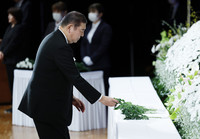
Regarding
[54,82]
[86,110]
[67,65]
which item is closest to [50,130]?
[54,82]

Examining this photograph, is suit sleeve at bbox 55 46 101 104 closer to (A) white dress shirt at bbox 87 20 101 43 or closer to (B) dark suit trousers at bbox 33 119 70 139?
(B) dark suit trousers at bbox 33 119 70 139

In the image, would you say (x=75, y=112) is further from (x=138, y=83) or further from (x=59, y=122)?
(x=59, y=122)

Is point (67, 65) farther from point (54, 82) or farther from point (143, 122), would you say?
point (143, 122)

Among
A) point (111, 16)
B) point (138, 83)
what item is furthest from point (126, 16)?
point (138, 83)

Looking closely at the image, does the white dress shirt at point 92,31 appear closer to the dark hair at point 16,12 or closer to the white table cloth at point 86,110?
the white table cloth at point 86,110

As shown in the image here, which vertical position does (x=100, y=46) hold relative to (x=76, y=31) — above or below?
below

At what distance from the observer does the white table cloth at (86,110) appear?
4938 millimetres

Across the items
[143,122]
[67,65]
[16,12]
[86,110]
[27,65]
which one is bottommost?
[86,110]

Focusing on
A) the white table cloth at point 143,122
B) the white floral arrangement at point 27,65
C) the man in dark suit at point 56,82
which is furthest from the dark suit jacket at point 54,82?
the white floral arrangement at point 27,65

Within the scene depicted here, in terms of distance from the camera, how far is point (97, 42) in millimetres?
5605

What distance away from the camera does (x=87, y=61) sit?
18.1ft

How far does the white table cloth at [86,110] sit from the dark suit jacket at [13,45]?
0.63m

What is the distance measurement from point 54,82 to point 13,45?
318 cm

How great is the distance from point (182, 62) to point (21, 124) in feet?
10.2
